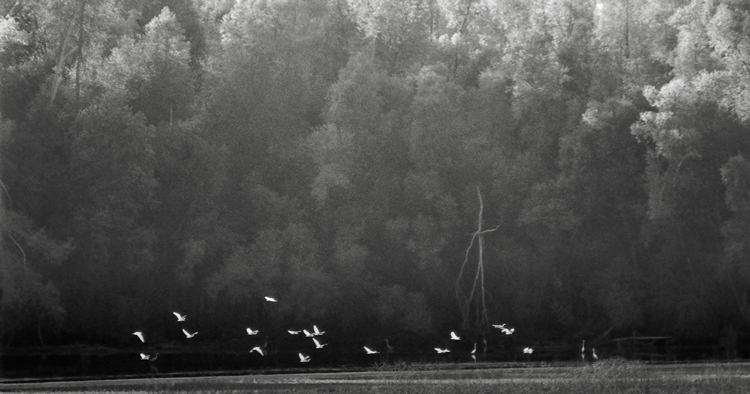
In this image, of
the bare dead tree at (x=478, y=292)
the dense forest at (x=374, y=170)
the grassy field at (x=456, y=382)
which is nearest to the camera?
the grassy field at (x=456, y=382)

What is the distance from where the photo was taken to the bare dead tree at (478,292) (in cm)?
5981

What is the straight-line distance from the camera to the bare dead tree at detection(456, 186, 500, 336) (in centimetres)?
5981

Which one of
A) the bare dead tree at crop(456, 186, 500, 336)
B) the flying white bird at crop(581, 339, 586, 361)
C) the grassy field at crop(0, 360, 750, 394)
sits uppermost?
the bare dead tree at crop(456, 186, 500, 336)

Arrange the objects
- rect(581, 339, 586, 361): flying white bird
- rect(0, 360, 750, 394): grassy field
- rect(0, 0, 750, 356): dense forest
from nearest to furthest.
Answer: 1. rect(0, 360, 750, 394): grassy field
2. rect(581, 339, 586, 361): flying white bird
3. rect(0, 0, 750, 356): dense forest

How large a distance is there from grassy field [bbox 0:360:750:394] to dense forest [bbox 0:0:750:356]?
17.8m

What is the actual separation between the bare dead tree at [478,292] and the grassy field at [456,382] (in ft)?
65.4

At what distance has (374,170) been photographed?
62969 mm

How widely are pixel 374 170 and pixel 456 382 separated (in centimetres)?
2828

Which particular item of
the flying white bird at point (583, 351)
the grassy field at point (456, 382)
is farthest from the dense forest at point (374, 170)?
the grassy field at point (456, 382)

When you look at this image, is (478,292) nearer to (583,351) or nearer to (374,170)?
(374,170)

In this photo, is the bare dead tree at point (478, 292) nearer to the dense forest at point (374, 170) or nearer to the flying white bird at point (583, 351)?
the dense forest at point (374, 170)

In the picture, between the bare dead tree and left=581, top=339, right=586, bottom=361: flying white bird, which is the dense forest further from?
left=581, top=339, right=586, bottom=361: flying white bird

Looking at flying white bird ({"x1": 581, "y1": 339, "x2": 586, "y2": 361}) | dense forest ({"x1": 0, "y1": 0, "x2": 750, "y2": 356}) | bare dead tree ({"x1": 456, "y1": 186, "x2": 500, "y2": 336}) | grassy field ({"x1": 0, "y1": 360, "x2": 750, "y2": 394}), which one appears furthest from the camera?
bare dead tree ({"x1": 456, "y1": 186, "x2": 500, "y2": 336})

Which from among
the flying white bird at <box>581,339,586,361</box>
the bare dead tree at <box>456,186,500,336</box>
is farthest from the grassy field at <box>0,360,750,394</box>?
the bare dead tree at <box>456,186,500,336</box>
